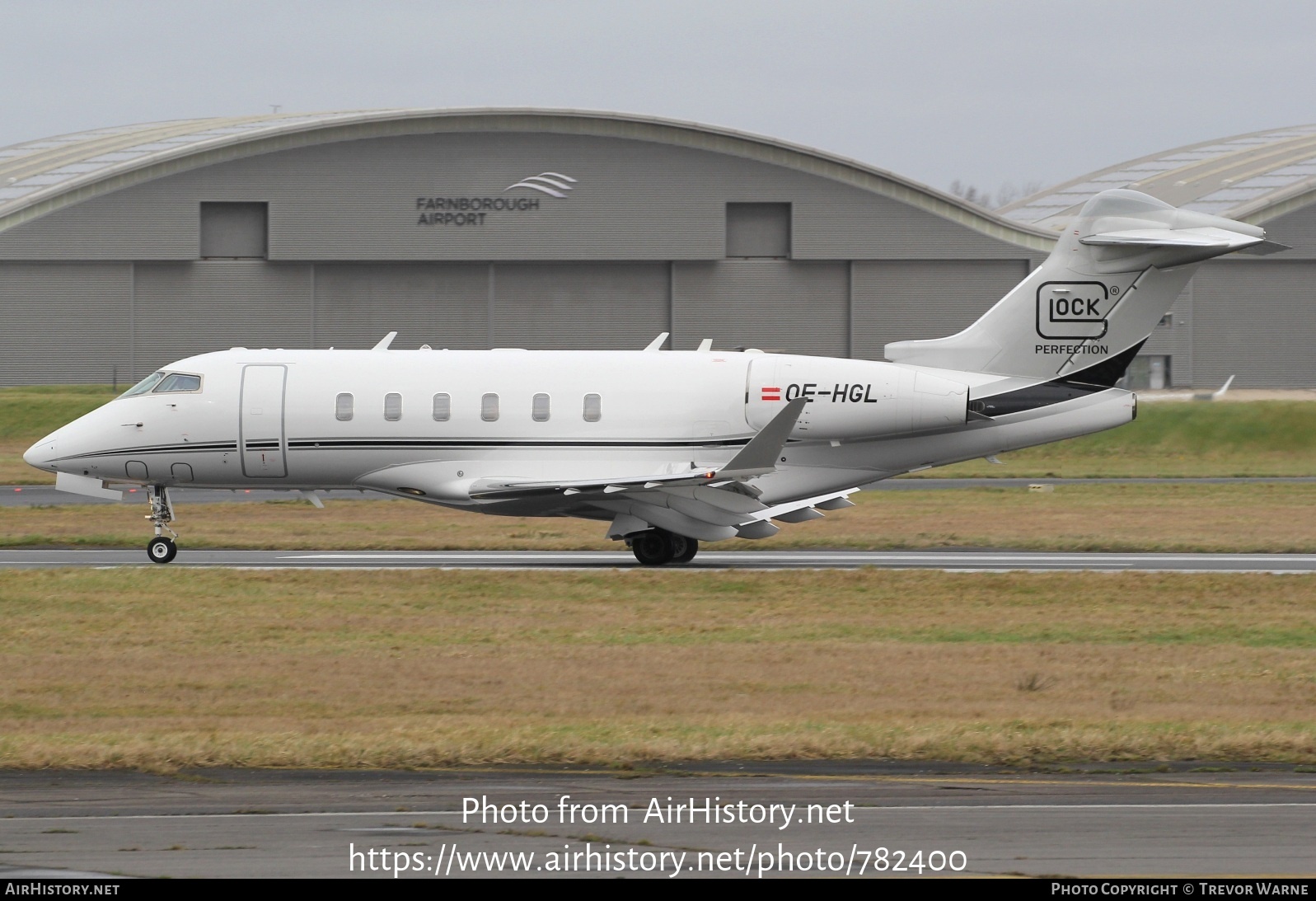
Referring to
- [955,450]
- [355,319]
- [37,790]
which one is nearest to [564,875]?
[37,790]

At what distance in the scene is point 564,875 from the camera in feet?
28.1

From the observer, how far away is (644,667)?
16.7 m

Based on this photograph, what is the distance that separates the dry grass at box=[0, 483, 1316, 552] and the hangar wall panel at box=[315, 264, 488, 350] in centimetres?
2637

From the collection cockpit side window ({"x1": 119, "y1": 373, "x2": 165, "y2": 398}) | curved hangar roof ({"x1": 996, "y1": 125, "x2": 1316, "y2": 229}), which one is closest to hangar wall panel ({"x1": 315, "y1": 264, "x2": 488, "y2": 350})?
curved hangar roof ({"x1": 996, "y1": 125, "x2": 1316, "y2": 229})

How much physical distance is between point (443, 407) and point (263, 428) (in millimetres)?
2906

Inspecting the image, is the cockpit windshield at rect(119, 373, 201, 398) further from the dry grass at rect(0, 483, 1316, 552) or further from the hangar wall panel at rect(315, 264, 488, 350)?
the hangar wall panel at rect(315, 264, 488, 350)

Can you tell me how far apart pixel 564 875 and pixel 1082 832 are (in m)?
3.22

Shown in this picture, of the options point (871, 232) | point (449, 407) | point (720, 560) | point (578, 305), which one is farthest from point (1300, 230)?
point (449, 407)

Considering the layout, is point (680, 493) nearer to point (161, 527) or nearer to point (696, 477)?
point (696, 477)

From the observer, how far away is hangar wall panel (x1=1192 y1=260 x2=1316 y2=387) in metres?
69.1

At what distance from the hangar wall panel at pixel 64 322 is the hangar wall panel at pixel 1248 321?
Answer: 4462 cm

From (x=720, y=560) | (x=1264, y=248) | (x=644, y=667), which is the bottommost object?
(x=644, y=667)

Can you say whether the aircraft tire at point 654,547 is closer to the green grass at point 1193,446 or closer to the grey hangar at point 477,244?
the green grass at point 1193,446

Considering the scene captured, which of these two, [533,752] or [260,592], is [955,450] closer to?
[260,592]
